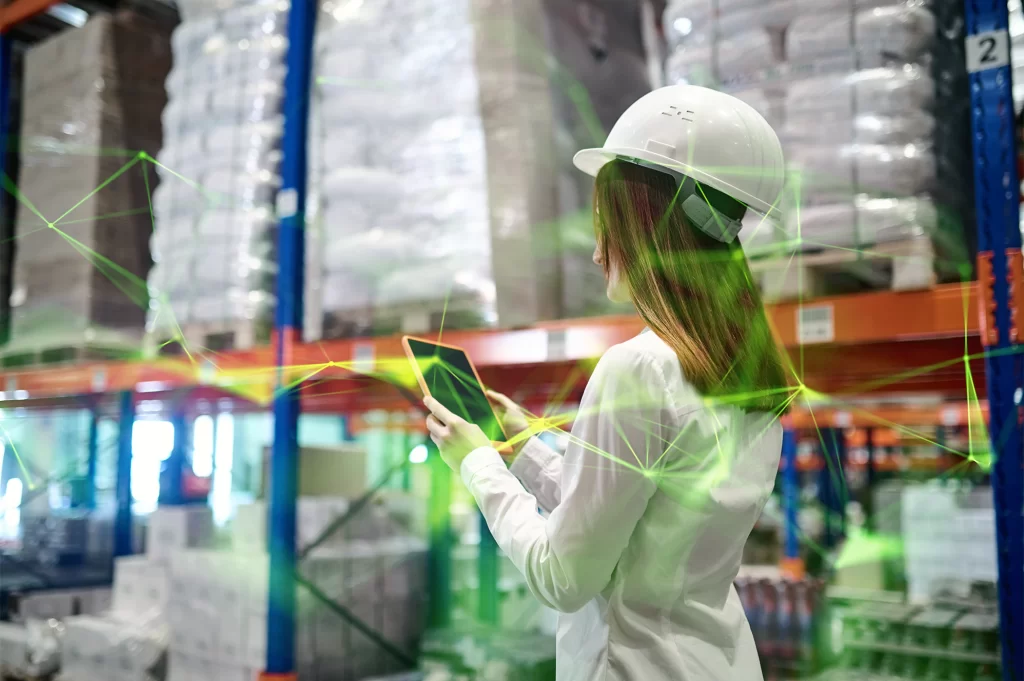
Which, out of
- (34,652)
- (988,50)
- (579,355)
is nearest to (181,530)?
(34,652)

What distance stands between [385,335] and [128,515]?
314cm

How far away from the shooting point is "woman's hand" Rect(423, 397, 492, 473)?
1.48m

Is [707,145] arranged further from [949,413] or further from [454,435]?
[949,413]

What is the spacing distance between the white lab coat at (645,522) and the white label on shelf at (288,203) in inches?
61.9

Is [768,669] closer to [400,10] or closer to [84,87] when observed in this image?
[400,10]

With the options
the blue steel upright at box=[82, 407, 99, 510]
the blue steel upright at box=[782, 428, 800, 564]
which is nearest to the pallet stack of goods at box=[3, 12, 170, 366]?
the blue steel upright at box=[82, 407, 99, 510]

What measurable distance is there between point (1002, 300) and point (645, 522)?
0.95 meters

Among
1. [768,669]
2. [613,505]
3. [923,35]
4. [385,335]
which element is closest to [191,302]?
[385,335]

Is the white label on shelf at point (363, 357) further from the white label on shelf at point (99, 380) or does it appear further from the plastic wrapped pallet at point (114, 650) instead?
the plastic wrapped pallet at point (114, 650)

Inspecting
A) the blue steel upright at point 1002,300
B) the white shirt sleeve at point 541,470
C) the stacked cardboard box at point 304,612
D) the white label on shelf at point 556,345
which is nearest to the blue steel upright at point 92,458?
the stacked cardboard box at point 304,612

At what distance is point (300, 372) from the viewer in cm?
269

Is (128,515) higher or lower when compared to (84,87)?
lower

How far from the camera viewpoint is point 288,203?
2.73m

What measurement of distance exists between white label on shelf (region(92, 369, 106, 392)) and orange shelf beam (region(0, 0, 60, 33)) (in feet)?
5.66
